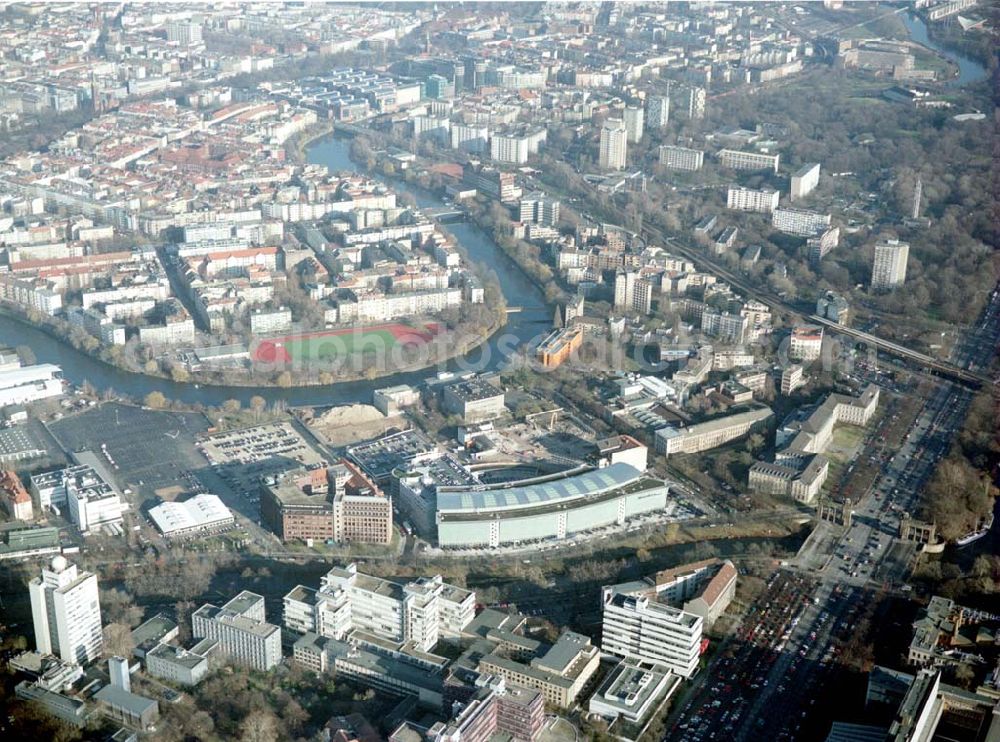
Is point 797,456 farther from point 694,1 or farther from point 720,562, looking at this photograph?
point 694,1

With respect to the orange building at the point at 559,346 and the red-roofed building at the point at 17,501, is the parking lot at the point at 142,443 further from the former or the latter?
the orange building at the point at 559,346

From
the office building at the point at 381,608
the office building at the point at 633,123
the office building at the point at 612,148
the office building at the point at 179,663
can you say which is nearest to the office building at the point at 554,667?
the office building at the point at 381,608

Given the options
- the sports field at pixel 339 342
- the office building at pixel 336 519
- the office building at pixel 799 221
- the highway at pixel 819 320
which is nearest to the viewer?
the office building at pixel 336 519

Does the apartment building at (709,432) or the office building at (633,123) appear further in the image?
the office building at (633,123)

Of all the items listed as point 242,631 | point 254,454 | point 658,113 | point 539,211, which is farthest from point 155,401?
point 658,113

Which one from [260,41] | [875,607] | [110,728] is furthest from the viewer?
[260,41]

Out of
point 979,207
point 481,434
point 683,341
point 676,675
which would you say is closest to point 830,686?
point 676,675

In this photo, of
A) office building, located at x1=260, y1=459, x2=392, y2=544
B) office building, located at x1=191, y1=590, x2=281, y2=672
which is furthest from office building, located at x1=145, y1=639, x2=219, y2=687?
→ office building, located at x1=260, y1=459, x2=392, y2=544

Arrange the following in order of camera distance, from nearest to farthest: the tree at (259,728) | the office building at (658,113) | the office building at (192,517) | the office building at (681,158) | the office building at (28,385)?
the tree at (259,728), the office building at (192,517), the office building at (28,385), the office building at (681,158), the office building at (658,113)
